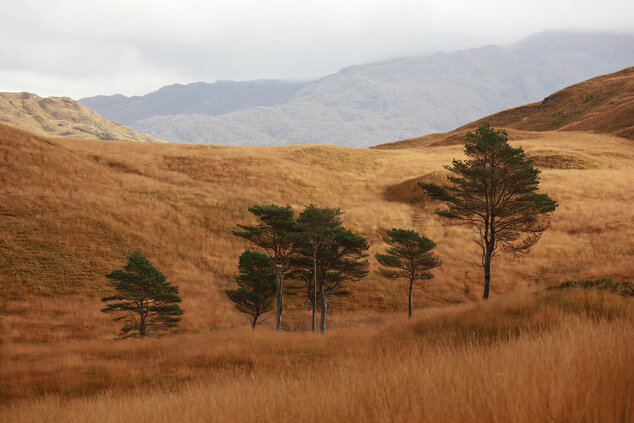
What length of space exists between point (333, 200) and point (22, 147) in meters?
39.1

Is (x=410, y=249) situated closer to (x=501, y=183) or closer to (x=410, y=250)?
(x=410, y=250)

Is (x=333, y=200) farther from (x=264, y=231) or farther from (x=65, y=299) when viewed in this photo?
(x=65, y=299)

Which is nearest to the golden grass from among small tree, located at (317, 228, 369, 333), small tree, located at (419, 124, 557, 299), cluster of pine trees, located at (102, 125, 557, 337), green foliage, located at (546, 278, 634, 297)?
green foliage, located at (546, 278, 634, 297)

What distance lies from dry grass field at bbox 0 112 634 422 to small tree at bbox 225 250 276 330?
6.87 feet

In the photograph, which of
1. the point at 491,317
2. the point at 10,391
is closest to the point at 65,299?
the point at 10,391

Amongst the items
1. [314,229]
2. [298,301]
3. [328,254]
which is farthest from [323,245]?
[298,301]

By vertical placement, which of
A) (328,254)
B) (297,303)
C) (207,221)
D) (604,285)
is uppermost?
(207,221)

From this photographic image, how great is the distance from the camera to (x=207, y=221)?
40.5 m

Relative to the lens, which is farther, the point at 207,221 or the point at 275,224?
the point at 207,221

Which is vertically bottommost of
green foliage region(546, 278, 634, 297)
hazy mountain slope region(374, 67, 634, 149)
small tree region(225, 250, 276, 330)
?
small tree region(225, 250, 276, 330)

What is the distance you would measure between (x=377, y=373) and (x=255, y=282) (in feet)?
68.7

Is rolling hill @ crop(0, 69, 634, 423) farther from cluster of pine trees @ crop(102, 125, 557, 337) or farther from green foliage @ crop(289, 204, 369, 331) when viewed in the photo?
green foliage @ crop(289, 204, 369, 331)

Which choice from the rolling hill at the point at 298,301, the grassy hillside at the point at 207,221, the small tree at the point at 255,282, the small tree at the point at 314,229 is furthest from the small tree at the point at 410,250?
the small tree at the point at 255,282

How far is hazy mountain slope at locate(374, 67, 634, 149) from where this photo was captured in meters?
80.9
